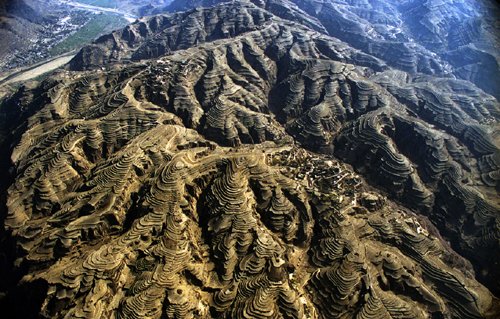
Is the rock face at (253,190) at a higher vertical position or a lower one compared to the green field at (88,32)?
higher

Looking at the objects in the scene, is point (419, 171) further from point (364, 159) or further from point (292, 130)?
point (292, 130)

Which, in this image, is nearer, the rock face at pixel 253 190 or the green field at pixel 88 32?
the rock face at pixel 253 190

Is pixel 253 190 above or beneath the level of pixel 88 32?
above

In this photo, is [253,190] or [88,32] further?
[88,32]

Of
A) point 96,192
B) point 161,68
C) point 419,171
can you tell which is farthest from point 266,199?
point 161,68
